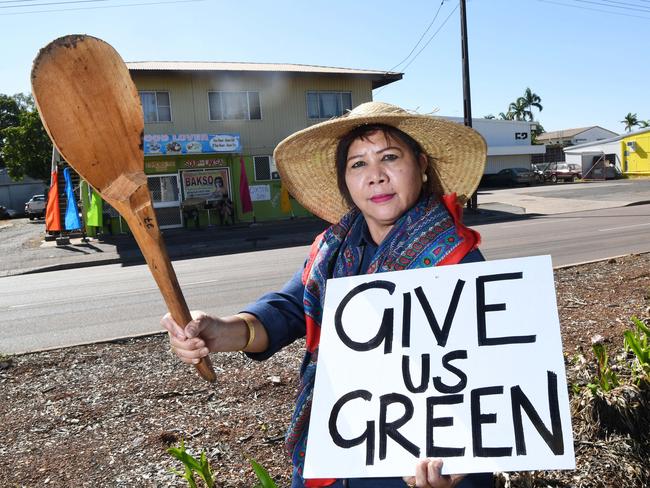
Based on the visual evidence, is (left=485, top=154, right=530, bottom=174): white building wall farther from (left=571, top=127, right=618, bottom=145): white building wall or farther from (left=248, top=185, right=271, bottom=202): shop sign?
(left=571, top=127, right=618, bottom=145): white building wall

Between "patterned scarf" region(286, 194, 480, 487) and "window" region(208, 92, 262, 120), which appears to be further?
"window" region(208, 92, 262, 120)

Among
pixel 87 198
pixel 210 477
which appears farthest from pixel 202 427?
pixel 87 198

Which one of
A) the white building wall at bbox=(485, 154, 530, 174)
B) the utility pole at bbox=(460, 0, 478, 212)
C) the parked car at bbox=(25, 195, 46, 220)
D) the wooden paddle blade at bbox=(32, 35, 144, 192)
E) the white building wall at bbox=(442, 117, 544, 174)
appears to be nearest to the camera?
the wooden paddle blade at bbox=(32, 35, 144, 192)

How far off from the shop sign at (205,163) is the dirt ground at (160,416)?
56.9 feet

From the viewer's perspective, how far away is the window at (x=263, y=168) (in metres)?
23.3

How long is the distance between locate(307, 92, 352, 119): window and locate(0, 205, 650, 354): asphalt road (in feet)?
34.1

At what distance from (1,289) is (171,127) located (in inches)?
463

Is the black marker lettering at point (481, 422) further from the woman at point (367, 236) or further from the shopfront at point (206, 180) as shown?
the shopfront at point (206, 180)

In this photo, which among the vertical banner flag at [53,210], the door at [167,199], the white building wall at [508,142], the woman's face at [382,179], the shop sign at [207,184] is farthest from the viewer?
the white building wall at [508,142]

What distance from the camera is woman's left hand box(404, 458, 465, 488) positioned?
4.20ft

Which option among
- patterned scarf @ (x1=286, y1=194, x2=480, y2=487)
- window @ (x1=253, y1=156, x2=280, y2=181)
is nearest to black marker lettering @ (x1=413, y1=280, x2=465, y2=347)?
patterned scarf @ (x1=286, y1=194, x2=480, y2=487)

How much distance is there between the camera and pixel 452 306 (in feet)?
4.93

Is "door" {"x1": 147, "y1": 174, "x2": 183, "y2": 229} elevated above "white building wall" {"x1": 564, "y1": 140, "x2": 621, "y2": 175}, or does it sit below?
below

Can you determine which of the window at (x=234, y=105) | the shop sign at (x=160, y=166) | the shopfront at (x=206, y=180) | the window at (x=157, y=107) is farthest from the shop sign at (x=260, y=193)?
the window at (x=157, y=107)
